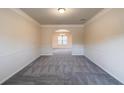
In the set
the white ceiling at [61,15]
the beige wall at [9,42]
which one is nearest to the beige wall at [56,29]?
the white ceiling at [61,15]

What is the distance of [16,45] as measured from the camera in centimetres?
447

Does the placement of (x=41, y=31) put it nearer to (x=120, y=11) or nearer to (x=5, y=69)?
(x=5, y=69)

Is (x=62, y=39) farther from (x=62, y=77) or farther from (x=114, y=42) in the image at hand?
(x=114, y=42)

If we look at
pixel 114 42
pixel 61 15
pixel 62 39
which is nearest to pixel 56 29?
pixel 61 15

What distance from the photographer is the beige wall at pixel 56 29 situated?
9633 mm

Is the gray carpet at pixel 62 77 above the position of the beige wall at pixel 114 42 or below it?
below

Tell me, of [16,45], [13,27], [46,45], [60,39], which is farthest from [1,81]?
[60,39]

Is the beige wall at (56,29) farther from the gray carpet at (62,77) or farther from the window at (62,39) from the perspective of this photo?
the window at (62,39)

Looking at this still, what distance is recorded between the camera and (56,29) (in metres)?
9.75
